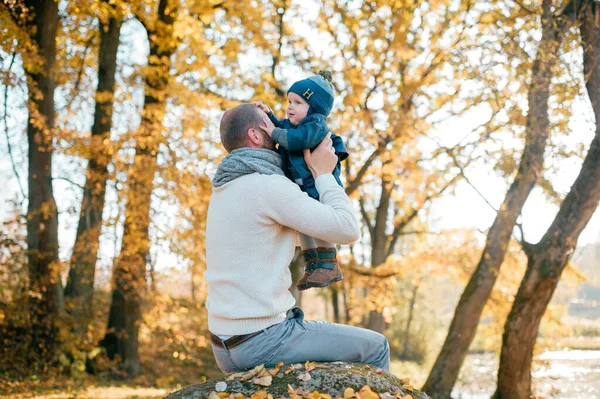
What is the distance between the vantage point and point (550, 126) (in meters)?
7.85

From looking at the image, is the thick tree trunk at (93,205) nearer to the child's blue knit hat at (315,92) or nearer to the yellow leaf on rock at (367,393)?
the child's blue knit hat at (315,92)

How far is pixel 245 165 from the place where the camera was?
8.69ft

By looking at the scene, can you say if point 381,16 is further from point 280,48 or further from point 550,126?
point 550,126

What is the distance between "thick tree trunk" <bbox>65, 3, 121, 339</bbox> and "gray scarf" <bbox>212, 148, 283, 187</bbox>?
738 cm

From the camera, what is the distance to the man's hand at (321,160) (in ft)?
9.34

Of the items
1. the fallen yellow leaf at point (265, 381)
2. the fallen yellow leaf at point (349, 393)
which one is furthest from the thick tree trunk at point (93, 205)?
the fallen yellow leaf at point (349, 393)

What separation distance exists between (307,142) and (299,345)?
90cm

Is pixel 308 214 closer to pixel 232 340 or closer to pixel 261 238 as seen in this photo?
pixel 261 238

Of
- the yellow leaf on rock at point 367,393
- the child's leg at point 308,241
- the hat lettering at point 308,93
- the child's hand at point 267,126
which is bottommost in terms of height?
the yellow leaf on rock at point 367,393

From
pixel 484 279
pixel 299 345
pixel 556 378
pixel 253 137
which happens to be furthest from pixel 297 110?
pixel 556 378

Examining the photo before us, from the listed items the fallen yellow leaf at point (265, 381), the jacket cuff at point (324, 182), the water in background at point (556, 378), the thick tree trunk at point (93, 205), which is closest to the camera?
the fallen yellow leaf at point (265, 381)

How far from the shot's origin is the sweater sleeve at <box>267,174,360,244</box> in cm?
254

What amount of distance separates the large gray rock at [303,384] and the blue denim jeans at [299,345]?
0.04 m

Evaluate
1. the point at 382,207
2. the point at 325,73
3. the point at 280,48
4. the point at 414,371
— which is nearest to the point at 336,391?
the point at 325,73
